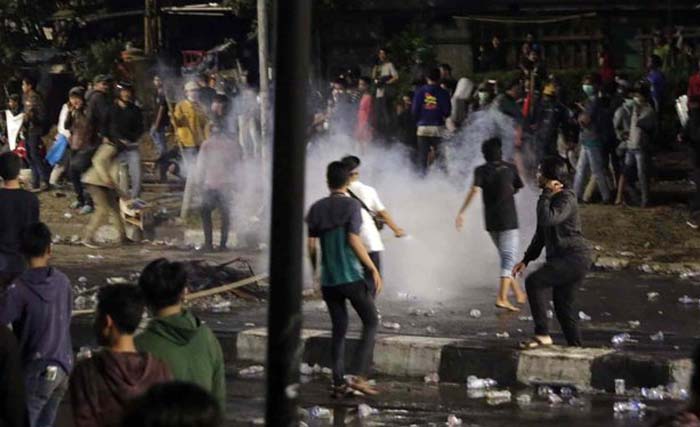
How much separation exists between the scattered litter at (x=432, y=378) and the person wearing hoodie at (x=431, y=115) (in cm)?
934

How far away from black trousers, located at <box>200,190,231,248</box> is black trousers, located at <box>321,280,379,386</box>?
25.1ft

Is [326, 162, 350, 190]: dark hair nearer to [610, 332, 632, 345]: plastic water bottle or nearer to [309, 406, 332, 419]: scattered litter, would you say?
[309, 406, 332, 419]: scattered litter

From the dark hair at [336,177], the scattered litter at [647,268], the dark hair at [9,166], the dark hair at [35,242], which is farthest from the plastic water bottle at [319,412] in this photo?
the scattered litter at [647,268]

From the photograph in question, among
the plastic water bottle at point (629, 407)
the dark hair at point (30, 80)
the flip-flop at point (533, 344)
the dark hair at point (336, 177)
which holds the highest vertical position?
the dark hair at point (30, 80)

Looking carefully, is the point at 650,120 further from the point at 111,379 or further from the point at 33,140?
the point at 111,379

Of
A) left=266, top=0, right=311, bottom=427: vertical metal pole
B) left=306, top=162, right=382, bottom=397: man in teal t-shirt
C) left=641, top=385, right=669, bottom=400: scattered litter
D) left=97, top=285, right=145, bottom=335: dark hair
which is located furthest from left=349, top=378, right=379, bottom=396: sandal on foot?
left=266, top=0, right=311, bottom=427: vertical metal pole

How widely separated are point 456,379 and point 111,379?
6339 mm

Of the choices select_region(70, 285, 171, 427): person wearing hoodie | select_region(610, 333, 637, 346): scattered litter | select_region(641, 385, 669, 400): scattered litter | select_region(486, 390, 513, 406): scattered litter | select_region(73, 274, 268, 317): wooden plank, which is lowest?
select_region(486, 390, 513, 406): scattered litter

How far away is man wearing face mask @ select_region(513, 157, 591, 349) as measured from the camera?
435 inches

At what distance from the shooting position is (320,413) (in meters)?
10.1

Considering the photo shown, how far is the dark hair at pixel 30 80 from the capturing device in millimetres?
23469

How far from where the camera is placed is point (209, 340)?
19.1 feet

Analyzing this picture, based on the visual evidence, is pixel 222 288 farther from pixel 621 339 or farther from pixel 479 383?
pixel 621 339

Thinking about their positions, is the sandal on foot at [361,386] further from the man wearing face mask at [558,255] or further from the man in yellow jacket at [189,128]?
the man in yellow jacket at [189,128]
